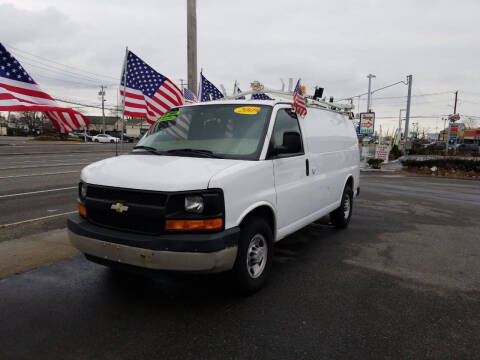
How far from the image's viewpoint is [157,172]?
11.2 feet

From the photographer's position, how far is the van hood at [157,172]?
10.5ft

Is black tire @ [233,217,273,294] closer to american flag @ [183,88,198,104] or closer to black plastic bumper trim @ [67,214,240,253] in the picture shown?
black plastic bumper trim @ [67,214,240,253]

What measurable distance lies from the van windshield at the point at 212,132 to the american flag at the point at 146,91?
2966 millimetres

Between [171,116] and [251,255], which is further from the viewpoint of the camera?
[171,116]

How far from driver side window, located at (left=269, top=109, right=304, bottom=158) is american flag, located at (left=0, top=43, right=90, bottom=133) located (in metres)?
3.46

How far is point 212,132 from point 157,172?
3.91ft

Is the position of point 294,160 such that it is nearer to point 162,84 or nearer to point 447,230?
point 447,230

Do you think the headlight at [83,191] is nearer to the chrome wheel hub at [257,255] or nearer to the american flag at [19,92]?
the chrome wheel hub at [257,255]

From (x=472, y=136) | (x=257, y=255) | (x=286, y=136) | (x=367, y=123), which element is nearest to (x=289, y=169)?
(x=286, y=136)

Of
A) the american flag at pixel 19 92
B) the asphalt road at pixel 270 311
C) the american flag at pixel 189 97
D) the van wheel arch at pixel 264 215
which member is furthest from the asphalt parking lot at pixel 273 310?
the american flag at pixel 189 97

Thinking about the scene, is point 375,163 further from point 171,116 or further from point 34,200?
point 171,116

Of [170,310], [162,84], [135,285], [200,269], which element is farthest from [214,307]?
[162,84]

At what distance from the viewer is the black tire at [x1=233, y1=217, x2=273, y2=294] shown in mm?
3619

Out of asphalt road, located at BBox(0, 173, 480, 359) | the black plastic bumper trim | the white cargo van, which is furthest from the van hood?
asphalt road, located at BBox(0, 173, 480, 359)
